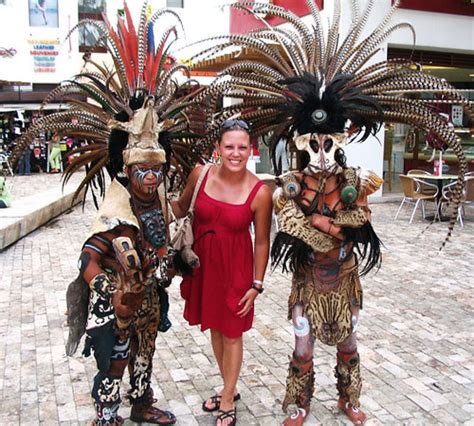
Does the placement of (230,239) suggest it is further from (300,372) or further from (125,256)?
(300,372)

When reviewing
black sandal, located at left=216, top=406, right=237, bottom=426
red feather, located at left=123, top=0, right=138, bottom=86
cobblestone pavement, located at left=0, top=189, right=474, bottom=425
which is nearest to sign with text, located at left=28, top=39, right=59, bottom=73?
cobblestone pavement, located at left=0, top=189, right=474, bottom=425

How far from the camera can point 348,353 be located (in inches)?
122

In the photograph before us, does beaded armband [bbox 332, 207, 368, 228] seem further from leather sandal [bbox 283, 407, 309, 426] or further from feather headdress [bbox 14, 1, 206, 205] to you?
leather sandal [bbox 283, 407, 309, 426]

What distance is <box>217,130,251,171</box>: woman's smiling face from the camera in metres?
2.87

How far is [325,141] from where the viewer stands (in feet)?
9.19

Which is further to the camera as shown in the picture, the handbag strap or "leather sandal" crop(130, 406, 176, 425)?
"leather sandal" crop(130, 406, 176, 425)

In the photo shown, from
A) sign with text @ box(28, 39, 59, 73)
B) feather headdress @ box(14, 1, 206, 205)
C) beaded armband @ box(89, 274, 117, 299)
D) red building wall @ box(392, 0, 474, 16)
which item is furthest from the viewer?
sign with text @ box(28, 39, 59, 73)

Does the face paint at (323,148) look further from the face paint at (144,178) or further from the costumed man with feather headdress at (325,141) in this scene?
the face paint at (144,178)

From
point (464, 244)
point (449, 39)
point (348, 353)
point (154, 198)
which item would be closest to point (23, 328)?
point (154, 198)

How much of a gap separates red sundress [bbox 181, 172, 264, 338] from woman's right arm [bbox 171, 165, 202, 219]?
0.24 ft

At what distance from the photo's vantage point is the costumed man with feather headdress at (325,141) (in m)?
2.80

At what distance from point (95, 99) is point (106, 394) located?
1528 mm

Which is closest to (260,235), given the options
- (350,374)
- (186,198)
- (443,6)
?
(186,198)

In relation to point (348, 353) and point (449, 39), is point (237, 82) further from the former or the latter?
point (449, 39)
